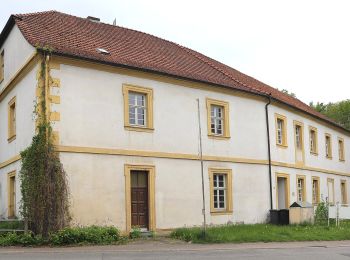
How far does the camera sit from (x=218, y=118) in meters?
24.7

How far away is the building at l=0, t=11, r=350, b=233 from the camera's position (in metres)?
19.1

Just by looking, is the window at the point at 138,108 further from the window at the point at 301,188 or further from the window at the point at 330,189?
the window at the point at 330,189

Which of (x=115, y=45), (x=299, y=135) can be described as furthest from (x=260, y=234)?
(x=299, y=135)

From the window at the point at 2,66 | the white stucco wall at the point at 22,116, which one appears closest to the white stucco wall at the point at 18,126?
the white stucco wall at the point at 22,116

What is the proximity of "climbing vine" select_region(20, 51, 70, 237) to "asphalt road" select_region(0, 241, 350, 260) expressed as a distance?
5.85 ft

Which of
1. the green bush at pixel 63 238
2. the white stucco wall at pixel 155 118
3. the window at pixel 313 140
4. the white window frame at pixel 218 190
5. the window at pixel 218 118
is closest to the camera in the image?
the green bush at pixel 63 238

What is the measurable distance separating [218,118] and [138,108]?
4.79m

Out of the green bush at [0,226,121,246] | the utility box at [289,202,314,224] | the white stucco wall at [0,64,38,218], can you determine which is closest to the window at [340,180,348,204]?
the utility box at [289,202,314,224]

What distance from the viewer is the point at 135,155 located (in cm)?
2061

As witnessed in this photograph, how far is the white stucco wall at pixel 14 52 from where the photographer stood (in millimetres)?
20578

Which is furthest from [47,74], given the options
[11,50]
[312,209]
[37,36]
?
[312,209]

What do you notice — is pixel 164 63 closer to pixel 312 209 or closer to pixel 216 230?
pixel 216 230

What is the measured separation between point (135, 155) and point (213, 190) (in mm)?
4770

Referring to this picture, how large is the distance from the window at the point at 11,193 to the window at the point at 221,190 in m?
8.17
